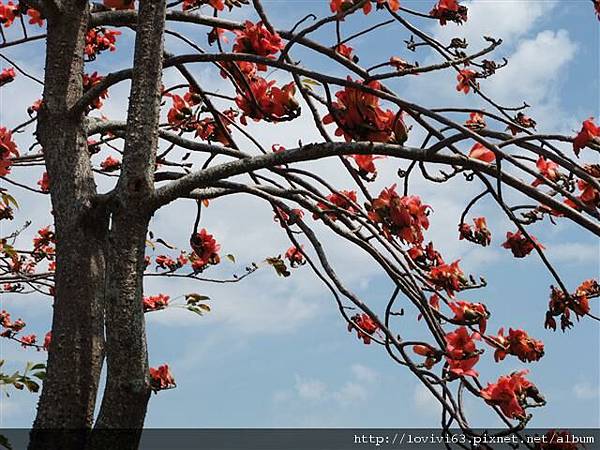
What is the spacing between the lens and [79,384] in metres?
2.47

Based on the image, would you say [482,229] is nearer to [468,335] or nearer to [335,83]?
[468,335]

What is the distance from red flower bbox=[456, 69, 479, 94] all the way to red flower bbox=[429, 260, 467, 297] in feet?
3.23

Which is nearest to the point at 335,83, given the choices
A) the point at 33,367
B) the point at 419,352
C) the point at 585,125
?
the point at 585,125

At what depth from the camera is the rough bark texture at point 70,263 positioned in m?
2.46

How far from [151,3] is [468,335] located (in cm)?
145

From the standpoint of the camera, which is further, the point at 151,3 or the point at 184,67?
the point at 184,67

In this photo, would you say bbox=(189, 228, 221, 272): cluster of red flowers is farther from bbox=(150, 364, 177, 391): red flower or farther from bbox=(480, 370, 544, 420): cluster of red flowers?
bbox=(480, 370, 544, 420): cluster of red flowers

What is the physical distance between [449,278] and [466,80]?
1.18 meters

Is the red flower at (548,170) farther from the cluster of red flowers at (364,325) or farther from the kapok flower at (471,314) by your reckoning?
the cluster of red flowers at (364,325)

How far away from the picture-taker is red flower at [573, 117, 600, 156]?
6.34ft

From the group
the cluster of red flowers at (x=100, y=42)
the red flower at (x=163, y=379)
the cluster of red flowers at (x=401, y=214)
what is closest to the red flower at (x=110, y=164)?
the cluster of red flowers at (x=100, y=42)

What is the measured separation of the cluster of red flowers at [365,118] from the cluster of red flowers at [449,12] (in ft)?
3.84

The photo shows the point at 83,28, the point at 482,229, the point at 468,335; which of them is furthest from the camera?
the point at 83,28

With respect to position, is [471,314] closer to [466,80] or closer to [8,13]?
[466,80]
